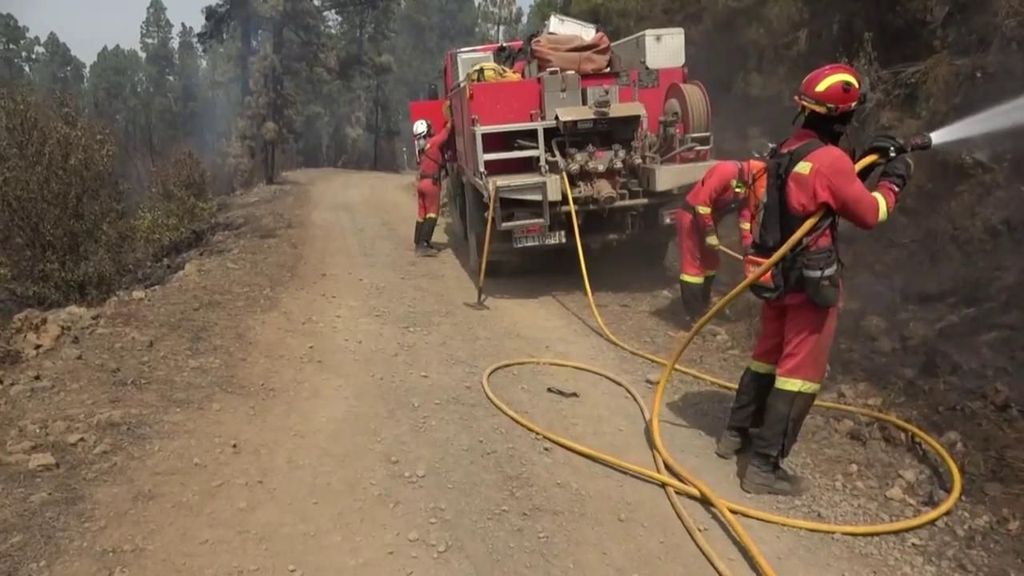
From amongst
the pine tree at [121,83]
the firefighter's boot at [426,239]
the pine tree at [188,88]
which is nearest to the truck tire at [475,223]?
the firefighter's boot at [426,239]

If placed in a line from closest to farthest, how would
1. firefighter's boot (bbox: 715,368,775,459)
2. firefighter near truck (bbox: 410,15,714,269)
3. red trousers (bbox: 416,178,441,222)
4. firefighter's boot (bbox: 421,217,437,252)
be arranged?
firefighter's boot (bbox: 715,368,775,459) → firefighter near truck (bbox: 410,15,714,269) → red trousers (bbox: 416,178,441,222) → firefighter's boot (bbox: 421,217,437,252)

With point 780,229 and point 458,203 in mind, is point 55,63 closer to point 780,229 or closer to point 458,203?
point 458,203

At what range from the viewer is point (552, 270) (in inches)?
360

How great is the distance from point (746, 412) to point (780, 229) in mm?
1079

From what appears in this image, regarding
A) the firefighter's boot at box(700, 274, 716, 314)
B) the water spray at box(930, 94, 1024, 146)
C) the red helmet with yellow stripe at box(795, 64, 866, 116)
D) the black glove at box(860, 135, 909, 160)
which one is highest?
the red helmet with yellow stripe at box(795, 64, 866, 116)

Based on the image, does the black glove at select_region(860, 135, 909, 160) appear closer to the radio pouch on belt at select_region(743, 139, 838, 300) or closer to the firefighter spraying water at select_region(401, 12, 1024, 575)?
the firefighter spraying water at select_region(401, 12, 1024, 575)

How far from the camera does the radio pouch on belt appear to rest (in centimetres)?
396

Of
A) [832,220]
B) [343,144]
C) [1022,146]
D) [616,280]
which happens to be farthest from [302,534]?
[343,144]

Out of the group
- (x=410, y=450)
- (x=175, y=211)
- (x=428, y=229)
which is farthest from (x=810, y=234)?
(x=175, y=211)

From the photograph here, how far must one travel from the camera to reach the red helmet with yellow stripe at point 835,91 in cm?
384

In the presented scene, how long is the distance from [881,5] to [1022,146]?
2.85m

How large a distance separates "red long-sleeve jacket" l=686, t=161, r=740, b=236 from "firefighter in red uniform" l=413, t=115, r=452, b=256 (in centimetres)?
421

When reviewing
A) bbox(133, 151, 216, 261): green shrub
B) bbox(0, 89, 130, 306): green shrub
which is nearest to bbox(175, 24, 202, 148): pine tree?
bbox(133, 151, 216, 261): green shrub

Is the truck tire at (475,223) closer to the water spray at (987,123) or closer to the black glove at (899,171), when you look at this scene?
the water spray at (987,123)
